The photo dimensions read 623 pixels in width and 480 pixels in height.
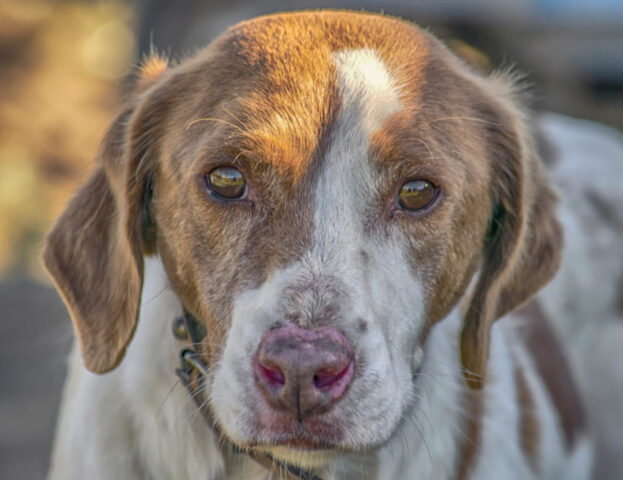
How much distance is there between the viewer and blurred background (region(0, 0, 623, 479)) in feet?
18.1

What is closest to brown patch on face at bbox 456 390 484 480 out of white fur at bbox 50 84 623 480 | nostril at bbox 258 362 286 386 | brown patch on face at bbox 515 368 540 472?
white fur at bbox 50 84 623 480

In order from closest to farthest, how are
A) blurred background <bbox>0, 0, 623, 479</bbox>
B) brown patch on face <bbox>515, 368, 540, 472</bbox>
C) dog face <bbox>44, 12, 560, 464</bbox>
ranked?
1. dog face <bbox>44, 12, 560, 464</bbox>
2. brown patch on face <bbox>515, 368, 540, 472</bbox>
3. blurred background <bbox>0, 0, 623, 479</bbox>

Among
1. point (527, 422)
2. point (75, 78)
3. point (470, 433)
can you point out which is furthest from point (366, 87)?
point (75, 78)

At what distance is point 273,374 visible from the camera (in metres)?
2.27

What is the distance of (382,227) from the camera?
262 cm

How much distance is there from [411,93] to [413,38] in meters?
0.28

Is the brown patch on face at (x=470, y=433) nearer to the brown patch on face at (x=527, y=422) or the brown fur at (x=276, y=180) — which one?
the brown fur at (x=276, y=180)

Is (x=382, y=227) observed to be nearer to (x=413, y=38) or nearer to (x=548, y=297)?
(x=413, y=38)

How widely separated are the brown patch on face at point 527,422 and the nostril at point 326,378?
1285 mm

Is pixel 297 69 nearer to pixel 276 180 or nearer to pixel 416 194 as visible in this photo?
pixel 276 180

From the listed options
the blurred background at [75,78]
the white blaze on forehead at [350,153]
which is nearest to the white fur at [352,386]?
the white blaze on forehead at [350,153]

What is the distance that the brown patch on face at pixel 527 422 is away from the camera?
333 cm

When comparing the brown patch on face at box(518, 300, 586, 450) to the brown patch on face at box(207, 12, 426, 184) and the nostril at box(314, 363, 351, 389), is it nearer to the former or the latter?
the brown patch on face at box(207, 12, 426, 184)

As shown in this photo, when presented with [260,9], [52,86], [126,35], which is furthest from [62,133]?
[260,9]
